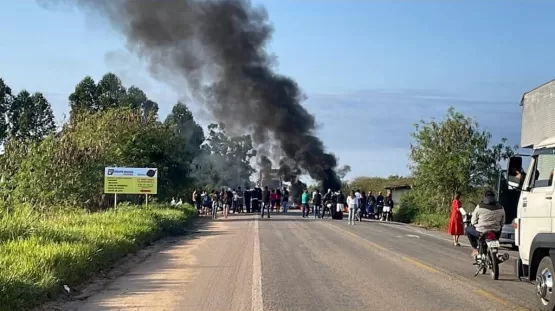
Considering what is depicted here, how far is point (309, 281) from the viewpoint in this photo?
11.9 m

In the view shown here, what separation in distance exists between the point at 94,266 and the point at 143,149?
22.0 metres

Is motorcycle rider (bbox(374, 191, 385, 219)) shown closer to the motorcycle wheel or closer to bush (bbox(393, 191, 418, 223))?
bush (bbox(393, 191, 418, 223))

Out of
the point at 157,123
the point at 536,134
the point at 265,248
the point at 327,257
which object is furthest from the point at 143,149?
the point at 536,134

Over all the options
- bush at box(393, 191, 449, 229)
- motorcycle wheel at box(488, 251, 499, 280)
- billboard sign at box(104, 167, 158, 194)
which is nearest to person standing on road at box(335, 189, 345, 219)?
bush at box(393, 191, 449, 229)

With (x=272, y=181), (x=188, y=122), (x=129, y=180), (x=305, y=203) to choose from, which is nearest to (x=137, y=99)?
(x=188, y=122)

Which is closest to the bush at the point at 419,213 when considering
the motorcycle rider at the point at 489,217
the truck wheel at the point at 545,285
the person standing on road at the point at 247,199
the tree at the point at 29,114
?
the person standing on road at the point at 247,199

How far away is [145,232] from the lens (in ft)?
65.0

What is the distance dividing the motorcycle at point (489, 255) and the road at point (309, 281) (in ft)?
0.71

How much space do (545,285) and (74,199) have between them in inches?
886

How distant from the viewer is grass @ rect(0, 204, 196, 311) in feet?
31.1

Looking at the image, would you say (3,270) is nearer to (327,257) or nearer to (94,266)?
(94,266)

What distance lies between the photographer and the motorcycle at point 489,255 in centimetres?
1259

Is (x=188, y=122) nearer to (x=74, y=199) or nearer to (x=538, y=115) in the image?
(x=74, y=199)

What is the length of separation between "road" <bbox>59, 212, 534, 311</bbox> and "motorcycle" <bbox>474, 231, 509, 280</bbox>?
0.22m
